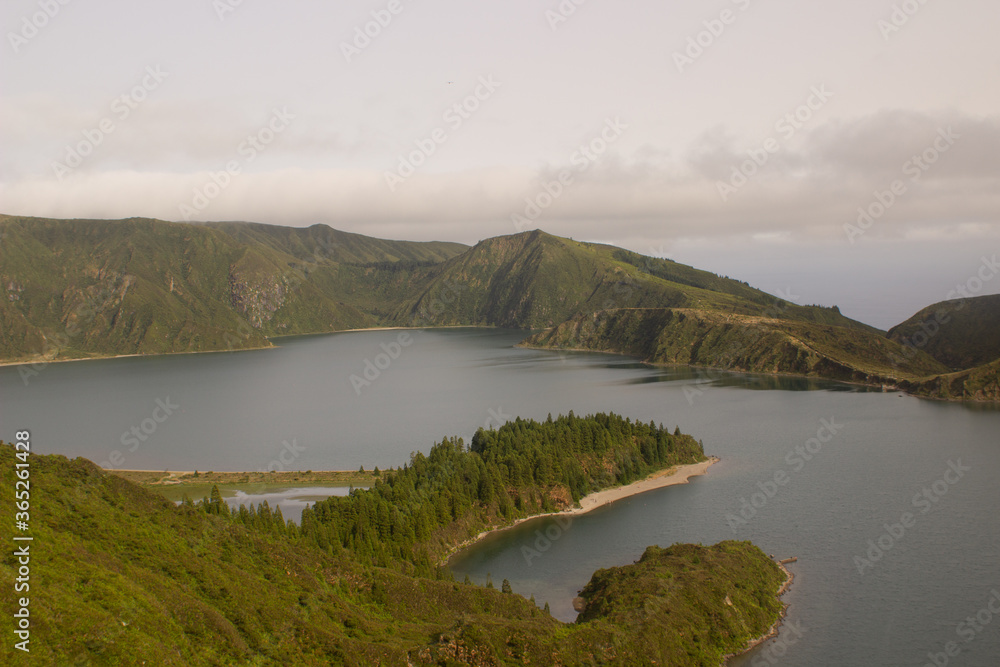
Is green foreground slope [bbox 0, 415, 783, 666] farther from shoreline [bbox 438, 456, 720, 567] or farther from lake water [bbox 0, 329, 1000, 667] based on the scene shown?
shoreline [bbox 438, 456, 720, 567]

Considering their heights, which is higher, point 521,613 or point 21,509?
point 21,509

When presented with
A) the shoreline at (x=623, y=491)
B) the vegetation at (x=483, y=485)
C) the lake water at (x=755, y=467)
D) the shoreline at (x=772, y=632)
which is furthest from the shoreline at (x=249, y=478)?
the shoreline at (x=772, y=632)

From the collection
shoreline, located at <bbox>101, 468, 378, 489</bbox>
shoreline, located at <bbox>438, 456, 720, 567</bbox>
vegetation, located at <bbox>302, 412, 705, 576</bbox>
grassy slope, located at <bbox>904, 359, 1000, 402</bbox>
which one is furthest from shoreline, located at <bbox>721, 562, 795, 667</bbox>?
grassy slope, located at <bbox>904, 359, 1000, 402</bbox>

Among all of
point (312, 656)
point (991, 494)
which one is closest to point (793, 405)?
point (991, 494)

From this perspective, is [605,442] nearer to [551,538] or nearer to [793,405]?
[551,538]

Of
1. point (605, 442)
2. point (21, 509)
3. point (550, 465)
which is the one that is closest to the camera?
point (21, 509)

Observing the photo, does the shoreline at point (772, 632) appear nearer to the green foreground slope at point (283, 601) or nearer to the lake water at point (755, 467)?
the green foreground slope at point (283, 601)
